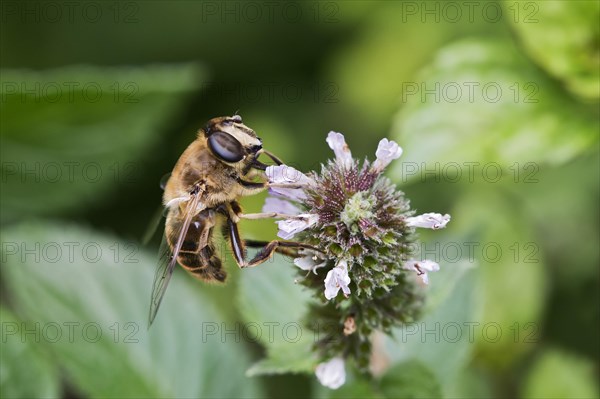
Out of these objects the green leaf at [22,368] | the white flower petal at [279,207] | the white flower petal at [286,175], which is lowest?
the green leaf at [22,368]

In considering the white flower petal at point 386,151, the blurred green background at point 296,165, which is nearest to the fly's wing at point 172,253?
the blurred green background at point 296,165

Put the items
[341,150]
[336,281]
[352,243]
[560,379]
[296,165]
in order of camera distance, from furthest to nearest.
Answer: [296,165] → [560,379] → [341,150] → [352,243] → [336,281]

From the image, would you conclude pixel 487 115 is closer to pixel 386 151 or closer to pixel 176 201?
pixel 386 151

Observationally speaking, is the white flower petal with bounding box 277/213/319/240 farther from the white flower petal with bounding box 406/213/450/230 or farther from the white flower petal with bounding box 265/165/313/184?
the white flower petal with bounding box 406/213/450/230

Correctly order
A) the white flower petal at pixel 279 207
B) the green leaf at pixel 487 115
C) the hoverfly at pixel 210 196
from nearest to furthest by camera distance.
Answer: the white flower petal at pixel 279 207, the hoverfly at pixel 210 196, the green leaf at pixel 487 115

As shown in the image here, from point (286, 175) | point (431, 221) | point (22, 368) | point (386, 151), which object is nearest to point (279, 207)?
point (286, 175)

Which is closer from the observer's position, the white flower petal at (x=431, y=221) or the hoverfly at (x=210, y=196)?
the white flower petal at (x=431, y=221)

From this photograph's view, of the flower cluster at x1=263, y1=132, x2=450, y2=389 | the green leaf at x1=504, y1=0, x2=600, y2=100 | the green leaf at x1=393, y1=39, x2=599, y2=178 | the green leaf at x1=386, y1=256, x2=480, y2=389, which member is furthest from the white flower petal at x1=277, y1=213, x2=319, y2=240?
the green leaf at x1=504, y1=0, x2=600, y2=100

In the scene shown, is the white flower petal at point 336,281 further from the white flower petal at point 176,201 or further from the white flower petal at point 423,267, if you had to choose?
the white flower petal at point 176,201
